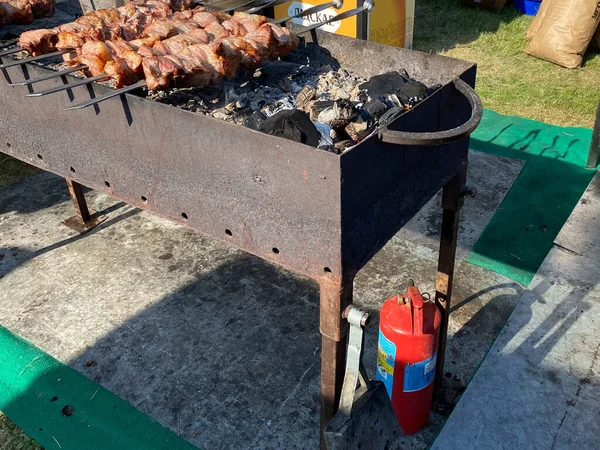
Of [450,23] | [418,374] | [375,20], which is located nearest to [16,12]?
[418,374]

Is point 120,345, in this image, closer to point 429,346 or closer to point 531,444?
point 429,346

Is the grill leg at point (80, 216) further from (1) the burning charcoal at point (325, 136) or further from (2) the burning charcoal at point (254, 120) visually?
(1) the burning charcoal at point (325, 136)

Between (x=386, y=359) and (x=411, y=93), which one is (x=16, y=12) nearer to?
(x=411, y=93)

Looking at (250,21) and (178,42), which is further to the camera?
(250,21)

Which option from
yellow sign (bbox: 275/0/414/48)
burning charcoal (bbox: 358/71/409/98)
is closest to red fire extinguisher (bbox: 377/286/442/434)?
burning charcoal (bbox: 358/71/409/98)

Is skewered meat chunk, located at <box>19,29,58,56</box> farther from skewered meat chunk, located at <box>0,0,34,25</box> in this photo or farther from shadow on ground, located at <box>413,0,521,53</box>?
shadow on ground, located at <box>413,0,521,53</box>
